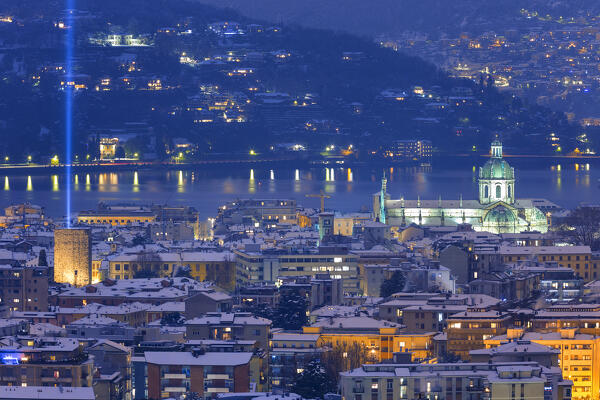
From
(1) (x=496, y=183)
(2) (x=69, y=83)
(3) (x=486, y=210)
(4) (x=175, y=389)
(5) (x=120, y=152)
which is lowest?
(4) (x=175, y=389)

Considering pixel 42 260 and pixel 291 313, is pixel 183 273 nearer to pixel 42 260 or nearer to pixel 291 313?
pixel 42 260

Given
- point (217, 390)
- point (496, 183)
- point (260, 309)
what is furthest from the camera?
point (496, 183)

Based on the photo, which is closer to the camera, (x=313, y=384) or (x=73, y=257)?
(x=313, y=384)

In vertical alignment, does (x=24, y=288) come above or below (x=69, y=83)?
below

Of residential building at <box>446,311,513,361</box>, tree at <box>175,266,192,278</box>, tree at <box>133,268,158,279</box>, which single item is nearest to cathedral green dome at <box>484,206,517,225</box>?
tree at <box>133,268,158,279</box>

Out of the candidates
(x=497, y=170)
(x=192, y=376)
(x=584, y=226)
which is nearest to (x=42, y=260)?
(x=192, y=376)

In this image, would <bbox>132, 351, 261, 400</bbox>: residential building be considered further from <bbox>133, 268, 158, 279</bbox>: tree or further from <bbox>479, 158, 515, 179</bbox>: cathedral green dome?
<bbox>479, 158, 515, 179</bbox>: cathedral green dome
